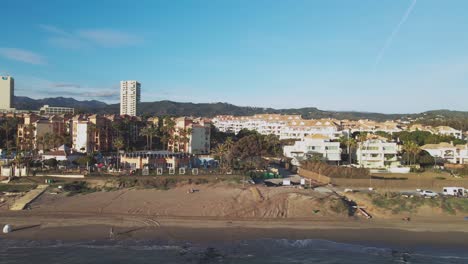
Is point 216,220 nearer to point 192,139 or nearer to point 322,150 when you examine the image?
point 322,150

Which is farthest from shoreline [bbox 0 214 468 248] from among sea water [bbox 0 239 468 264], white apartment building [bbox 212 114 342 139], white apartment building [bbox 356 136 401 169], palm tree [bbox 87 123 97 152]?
white apartment building [bbox 212 114 342 139]

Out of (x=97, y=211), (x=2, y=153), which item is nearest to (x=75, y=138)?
(x=2, y=153)

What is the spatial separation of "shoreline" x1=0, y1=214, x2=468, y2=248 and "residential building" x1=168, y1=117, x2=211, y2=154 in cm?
4120

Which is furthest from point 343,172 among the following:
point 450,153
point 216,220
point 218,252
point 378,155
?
point 450,153

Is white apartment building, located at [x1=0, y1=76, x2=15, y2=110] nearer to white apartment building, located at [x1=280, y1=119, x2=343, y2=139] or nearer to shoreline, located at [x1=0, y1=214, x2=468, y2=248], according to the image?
white apartment building, located at [x1=280, y1=119, x2=343, y2=139]

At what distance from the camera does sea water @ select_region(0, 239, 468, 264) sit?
25.1 metres

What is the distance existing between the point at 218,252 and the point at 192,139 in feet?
181

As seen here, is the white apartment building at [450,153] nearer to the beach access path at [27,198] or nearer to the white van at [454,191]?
the white van at [454,191]

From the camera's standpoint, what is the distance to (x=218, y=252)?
26500mm

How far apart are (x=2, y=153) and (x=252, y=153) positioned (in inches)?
1415

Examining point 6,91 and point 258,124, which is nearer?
point 258,124

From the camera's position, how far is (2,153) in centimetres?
6272

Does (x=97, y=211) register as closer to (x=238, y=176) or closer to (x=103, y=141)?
(x=238, y=176)

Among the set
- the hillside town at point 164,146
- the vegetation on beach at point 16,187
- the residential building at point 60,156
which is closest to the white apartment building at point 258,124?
the hillside town at point 164,146
